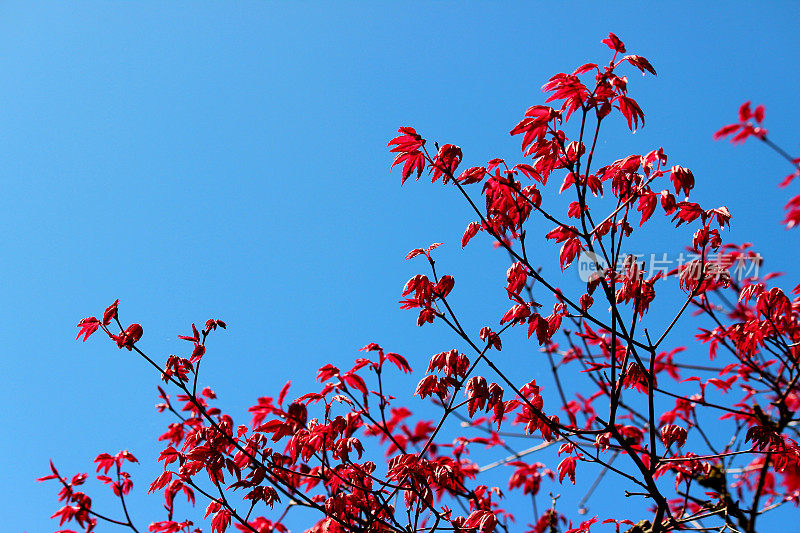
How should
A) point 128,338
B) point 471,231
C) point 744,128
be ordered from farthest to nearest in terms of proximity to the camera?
point 128,338, point 471,231, point 744,128

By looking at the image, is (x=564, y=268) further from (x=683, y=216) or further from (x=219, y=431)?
(x=219, y=431)

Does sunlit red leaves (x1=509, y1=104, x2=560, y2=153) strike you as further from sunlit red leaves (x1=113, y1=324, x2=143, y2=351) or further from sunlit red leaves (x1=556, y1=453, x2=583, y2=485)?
sunlit red leaves (x1=113, y1=324, x2=143, y2=351)

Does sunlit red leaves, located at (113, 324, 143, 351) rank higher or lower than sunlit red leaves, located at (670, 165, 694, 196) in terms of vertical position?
lower

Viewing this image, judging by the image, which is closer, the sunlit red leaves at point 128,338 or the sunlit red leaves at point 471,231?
the sunlit red leaves at point 471,231

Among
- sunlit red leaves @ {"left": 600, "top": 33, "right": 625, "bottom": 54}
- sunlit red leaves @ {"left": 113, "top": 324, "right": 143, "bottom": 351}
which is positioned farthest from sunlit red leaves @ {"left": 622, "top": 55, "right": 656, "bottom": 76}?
sunlit red leaves @ {"left": 113, "top": 324, "right": 143, "bottom": 351}

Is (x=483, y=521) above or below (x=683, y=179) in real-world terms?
below

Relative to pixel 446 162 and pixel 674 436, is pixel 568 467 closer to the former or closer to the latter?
pixel 674 436

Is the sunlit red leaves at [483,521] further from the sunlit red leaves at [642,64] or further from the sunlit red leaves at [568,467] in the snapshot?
the sunlit red leaves at [642,64]

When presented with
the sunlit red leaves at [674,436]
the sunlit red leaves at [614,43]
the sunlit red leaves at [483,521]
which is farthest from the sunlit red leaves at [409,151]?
the sunlit red leaves at [674,436]

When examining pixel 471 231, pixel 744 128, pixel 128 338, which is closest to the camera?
pixel 744 128

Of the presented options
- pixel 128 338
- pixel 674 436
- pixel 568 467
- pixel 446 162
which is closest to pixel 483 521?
pixel 568 467

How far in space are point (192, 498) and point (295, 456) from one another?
1.20 m

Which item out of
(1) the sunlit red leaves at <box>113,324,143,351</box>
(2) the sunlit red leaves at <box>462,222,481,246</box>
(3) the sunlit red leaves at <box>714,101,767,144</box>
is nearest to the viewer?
(3) the sunlit red leaves at <box>714,101,767,144</box>

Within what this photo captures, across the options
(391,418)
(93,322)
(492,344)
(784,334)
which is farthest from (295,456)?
(784,334)
